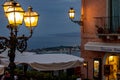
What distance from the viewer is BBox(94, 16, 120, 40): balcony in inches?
806

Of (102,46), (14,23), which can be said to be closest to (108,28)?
(102,46)

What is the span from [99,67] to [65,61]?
668 cm

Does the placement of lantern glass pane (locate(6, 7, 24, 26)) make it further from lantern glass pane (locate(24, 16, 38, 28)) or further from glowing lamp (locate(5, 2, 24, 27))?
lantern glass pane (locate(24, 16, 38, 28))

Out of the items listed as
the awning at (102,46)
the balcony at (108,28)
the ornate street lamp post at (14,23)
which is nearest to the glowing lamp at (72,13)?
the awning at (102,46)

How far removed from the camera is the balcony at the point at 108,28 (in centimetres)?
2047

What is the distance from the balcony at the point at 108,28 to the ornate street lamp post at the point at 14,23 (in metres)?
9.43

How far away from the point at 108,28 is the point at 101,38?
2.52 feet

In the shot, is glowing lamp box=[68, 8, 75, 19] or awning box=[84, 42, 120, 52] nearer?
awning box=[84, 42, 120, 52]

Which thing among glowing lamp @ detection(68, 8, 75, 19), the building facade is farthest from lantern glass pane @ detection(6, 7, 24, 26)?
glowing lamp @ detection(68, 8, 75, 19)

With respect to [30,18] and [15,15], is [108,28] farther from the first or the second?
[15,15]

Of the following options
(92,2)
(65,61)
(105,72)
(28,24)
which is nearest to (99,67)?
(105,72)

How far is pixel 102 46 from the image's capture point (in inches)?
822

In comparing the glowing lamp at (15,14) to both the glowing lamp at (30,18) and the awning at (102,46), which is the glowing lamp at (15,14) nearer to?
the glowing lamp at (30,18)

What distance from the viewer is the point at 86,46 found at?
2208cm
